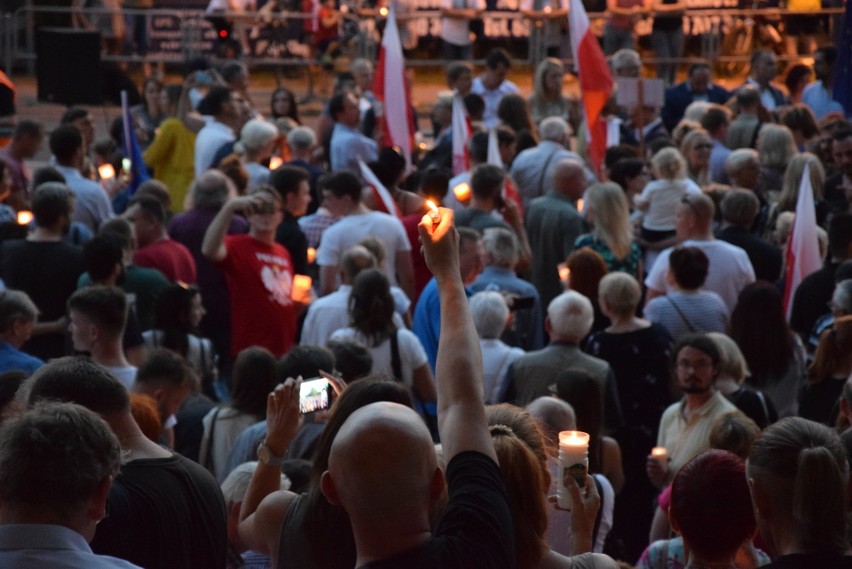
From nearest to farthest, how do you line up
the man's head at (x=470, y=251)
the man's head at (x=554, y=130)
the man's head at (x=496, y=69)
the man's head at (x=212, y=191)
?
the man's head at (x=470, y=251) → the man's head at (x=212, y=191) → the man's head at (x=554, y=130) → the man's head at (x=496, y=69)

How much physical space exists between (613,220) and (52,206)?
309 centimetres

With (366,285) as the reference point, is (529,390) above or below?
below

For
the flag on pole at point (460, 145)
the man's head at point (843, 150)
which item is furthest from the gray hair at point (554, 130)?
the man's head at point (843, 150)

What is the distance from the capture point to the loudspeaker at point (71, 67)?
14.1 metres

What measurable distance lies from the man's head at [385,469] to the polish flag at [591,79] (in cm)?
898

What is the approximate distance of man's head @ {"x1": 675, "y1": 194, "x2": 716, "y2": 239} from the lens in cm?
771

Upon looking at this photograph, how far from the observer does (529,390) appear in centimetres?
624

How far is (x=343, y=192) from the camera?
26.6 ft

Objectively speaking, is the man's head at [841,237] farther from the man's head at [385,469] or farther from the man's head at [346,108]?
the man's head at [385,469]

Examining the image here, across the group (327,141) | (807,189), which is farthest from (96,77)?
(807,189)

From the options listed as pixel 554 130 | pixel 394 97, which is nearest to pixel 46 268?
pixel 554 130

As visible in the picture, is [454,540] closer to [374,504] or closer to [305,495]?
[374,504]

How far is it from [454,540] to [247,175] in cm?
723

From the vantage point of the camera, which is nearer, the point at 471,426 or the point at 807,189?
the point at 471,426
